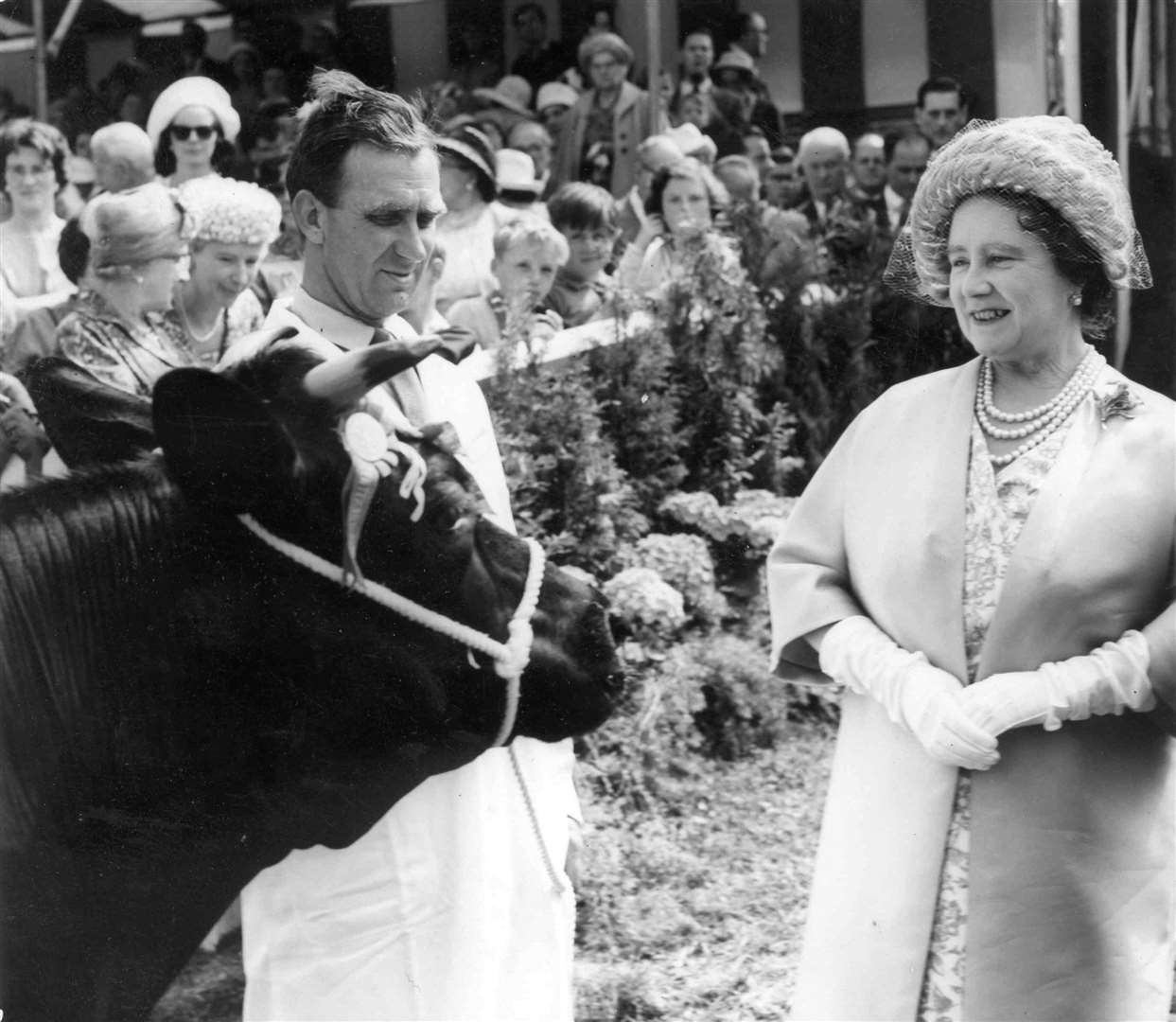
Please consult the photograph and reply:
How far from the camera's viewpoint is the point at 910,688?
2.69 m

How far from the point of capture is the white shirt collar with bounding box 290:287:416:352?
9.24 feet

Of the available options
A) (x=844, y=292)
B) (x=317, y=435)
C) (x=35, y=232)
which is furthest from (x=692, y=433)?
(x=317, y=435)

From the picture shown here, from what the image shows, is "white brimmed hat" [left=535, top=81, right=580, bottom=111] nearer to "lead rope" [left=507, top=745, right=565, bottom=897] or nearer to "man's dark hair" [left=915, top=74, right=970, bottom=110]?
"man's dark hair" [left=915, top=74, right=970, bottom=110]

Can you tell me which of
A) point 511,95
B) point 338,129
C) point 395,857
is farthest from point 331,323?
point 511,95

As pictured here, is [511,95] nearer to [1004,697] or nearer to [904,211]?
[904,211]

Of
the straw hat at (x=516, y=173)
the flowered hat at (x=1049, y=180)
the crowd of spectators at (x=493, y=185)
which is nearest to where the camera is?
the flowered hat at (x=1049, y=180)

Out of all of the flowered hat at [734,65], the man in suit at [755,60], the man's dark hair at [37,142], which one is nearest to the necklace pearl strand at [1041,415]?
the man's dark hair at [37,142]

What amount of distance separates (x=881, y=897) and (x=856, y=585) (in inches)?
22.5

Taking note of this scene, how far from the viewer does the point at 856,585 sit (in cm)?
294

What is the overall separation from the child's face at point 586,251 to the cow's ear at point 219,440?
3.49 meters

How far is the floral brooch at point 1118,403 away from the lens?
275 centimetres

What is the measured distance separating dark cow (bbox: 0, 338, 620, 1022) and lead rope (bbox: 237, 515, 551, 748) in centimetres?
2

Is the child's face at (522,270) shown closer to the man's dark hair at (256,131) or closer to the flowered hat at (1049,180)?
the man's dark hair at (256,131)

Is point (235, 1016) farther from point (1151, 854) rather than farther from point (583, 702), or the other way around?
point (1151, 854)
